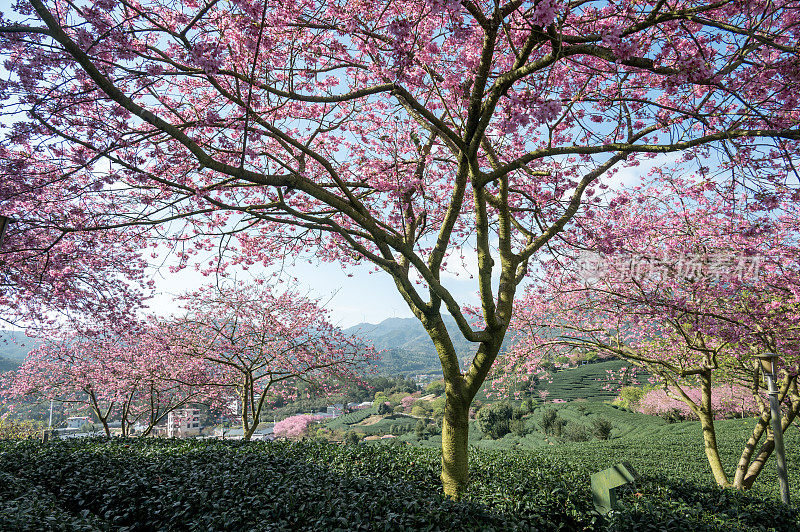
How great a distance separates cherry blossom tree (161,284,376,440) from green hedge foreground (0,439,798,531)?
A: 387cm

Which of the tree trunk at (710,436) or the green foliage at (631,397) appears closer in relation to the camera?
the tree trunk at (710,436)

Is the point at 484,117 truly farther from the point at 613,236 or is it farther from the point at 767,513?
the point at 767,513

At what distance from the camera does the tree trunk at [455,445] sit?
551 cm

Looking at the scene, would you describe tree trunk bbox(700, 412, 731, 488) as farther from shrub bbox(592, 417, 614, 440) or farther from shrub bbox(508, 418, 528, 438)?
shrub bbox(508, 418, 528, 438)

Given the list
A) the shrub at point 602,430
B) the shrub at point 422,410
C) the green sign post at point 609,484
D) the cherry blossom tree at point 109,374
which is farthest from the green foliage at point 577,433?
the shrub at point 422,410

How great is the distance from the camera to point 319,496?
14.6ft

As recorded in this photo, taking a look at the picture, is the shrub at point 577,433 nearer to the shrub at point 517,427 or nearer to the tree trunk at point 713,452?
the shrub at point 517,427

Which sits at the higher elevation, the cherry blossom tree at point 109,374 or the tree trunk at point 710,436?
the cherry blossom tree at point 109,374

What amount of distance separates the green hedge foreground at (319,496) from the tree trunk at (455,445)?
0.28m

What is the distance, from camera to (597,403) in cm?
3653

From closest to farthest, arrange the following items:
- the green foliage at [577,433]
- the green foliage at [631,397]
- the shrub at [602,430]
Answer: the shrub at [602,430], the green foliage at [577,433], the green foliage at [631,397]

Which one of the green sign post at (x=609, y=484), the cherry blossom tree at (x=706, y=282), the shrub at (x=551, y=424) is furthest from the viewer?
the shrub at (x=551, y=424)

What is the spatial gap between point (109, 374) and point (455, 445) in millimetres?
14862

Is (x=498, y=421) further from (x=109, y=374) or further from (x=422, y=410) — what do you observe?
(x=422, y=410)
